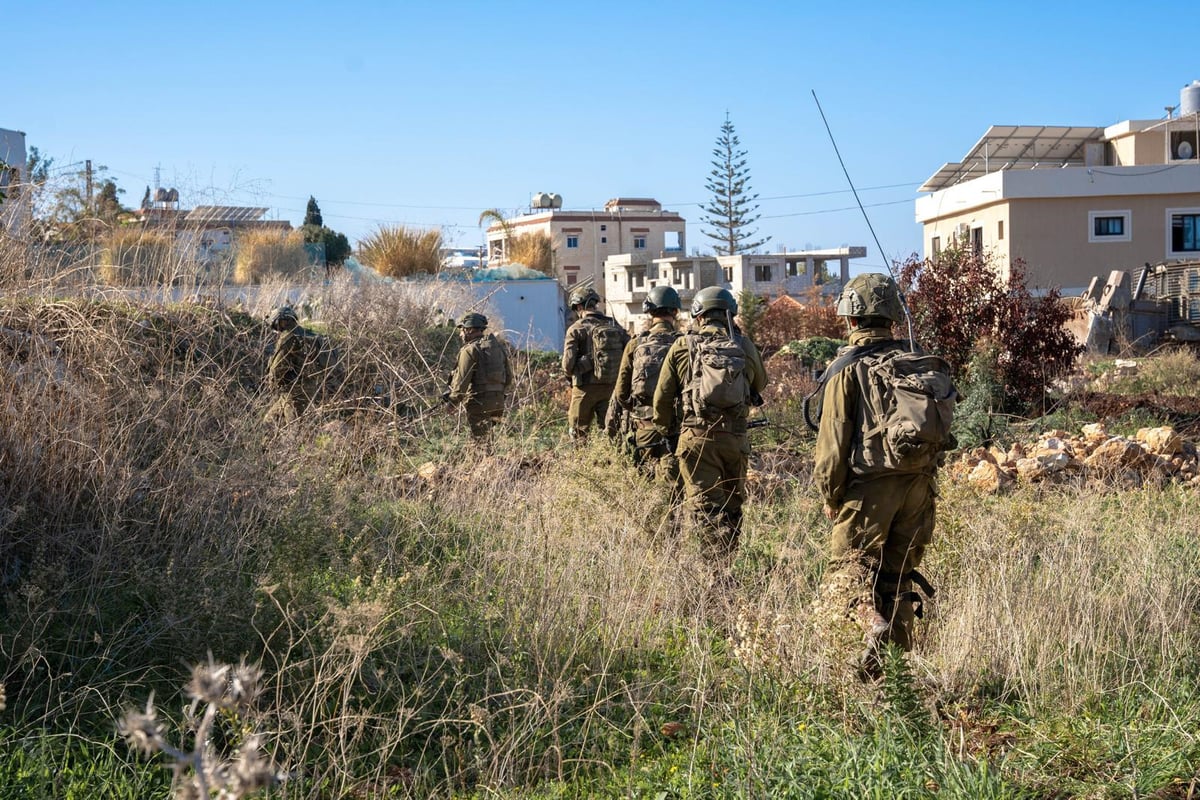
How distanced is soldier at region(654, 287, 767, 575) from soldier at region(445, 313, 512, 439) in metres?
4.22

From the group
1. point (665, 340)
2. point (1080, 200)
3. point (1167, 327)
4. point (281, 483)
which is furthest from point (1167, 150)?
point (281, 483)

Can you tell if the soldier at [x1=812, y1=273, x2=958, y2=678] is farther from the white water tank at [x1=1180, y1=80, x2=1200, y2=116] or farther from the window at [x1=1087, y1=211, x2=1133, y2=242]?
the white water tank at [x1=1180, y1=80, x2=1200, y2=116]

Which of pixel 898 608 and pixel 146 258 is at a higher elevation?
pixel 146 258

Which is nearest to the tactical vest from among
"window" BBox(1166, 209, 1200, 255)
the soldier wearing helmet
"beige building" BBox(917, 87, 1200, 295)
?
the soldier wearing helmet

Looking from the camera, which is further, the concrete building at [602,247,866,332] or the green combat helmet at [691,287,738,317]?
the concrete building at [602,247,866,332]

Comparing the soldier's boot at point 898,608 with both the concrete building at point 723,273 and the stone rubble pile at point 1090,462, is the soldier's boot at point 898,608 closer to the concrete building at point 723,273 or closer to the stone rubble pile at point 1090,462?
the stone rubble pile at point 1090,462

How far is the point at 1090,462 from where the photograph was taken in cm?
918

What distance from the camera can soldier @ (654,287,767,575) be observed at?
21.2 ft

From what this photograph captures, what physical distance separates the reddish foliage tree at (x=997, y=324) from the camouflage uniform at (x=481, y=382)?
5.07m

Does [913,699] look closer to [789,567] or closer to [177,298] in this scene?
[789,567]

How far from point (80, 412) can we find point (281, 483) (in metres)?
1.05

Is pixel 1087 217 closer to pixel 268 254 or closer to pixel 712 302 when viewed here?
pixel 268 254

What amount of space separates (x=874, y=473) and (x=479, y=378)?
21.8 ft

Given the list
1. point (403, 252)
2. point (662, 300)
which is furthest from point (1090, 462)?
point (403, 252)
